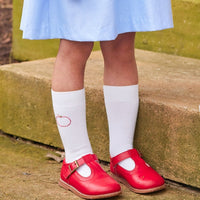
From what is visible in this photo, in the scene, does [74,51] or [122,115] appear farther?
[122,115]

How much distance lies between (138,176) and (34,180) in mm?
410

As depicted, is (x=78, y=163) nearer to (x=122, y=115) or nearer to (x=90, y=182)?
(x=90, y=182)

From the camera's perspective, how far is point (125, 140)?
1943mm

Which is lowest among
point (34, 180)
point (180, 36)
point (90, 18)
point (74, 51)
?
point (34, 180)

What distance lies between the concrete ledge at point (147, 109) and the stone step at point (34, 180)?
6 centimetres

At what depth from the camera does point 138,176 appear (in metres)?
1.88

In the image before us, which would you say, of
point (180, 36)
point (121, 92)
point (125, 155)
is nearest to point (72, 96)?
point (121, 92)

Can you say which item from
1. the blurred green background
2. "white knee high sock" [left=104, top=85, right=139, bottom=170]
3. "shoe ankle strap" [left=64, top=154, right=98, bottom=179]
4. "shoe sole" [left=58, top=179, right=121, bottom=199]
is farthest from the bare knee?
the blurred green background

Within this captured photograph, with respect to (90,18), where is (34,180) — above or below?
below

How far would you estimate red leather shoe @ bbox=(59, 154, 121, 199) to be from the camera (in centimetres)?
178

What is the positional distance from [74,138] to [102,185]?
19 centimetres

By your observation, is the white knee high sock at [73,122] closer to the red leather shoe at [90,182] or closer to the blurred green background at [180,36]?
the red leather shoe at [90,182]

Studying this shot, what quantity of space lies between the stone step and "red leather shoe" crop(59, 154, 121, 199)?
0.04m

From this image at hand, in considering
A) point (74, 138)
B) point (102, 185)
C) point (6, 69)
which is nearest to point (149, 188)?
point (102, 185)
